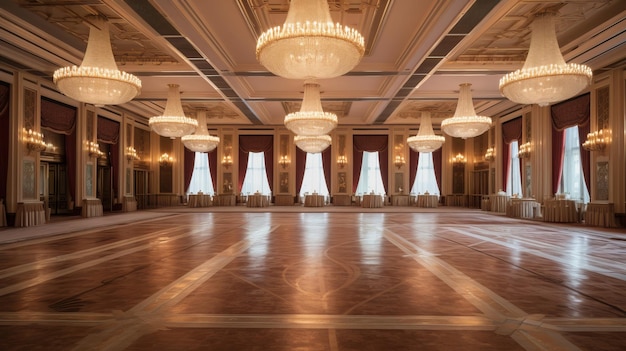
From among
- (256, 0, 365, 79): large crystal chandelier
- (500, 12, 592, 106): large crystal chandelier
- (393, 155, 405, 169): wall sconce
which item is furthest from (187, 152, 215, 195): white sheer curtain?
(500, 12, 592, 106): large crystal chandelier

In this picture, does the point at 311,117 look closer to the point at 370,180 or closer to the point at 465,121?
the point at 465,121

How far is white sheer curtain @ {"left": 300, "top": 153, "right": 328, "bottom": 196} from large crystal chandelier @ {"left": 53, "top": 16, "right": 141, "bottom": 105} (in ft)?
38.7

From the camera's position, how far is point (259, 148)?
19.0 metres

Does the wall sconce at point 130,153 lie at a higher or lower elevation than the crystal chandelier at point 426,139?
lower

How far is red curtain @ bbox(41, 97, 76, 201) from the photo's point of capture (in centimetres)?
1055

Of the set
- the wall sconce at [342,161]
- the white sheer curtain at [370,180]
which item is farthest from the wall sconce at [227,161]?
the white sheer curtain at [370,180]

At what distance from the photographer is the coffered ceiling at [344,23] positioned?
7074 mm

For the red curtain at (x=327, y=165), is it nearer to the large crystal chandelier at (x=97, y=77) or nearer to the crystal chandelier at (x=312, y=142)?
the crystal chandelier at (x=312, y=142)

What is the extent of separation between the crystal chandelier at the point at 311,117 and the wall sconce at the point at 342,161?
7.75m

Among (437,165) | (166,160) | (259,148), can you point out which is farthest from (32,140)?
(437,165)

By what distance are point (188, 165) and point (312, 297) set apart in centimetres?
1685

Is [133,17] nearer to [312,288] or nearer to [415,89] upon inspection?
[312,288]

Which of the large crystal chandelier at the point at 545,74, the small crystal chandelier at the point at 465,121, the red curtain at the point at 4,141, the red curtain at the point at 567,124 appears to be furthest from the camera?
the small crystal chandelier at the point at 465,121

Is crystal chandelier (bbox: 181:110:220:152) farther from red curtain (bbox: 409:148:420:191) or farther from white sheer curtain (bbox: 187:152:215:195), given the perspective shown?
red curtain (bbox: 409:148:420:191)
